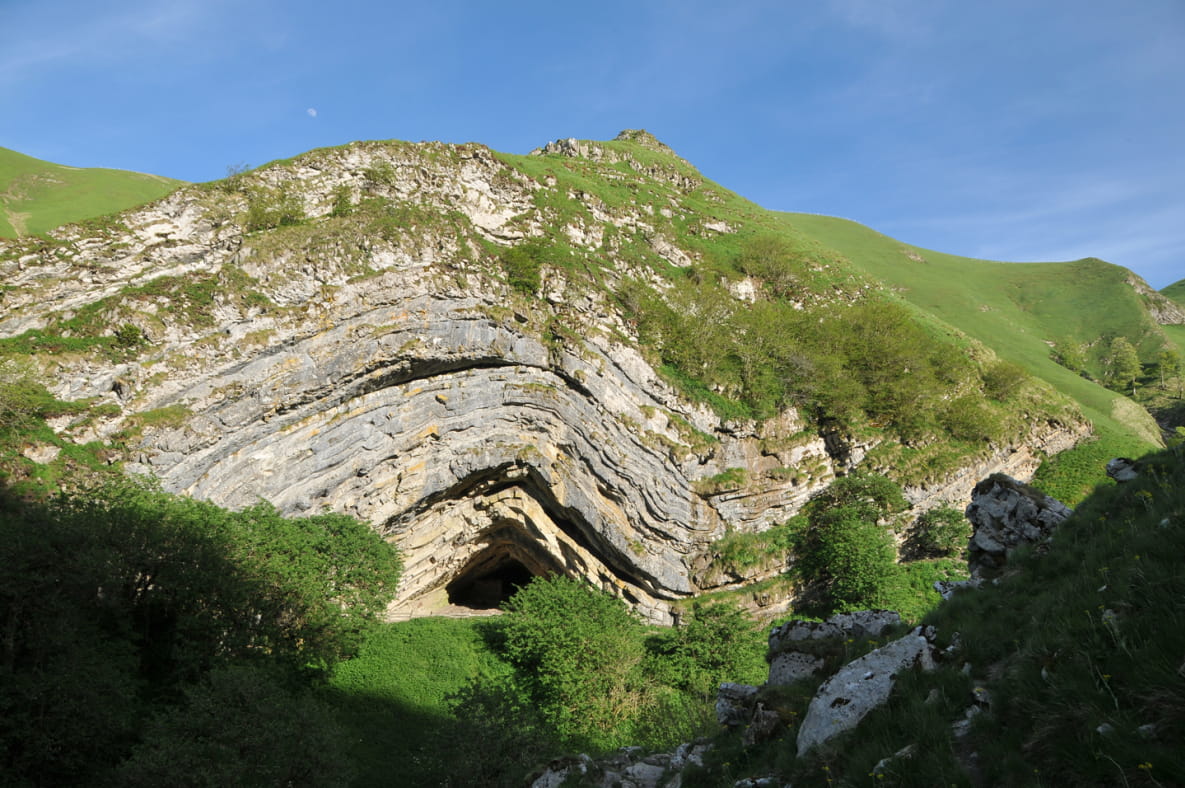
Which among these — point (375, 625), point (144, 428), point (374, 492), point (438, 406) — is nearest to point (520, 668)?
point (375, 625)

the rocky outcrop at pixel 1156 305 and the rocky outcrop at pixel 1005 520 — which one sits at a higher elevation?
Answer: the rocky outcrop at pixel 1156 305

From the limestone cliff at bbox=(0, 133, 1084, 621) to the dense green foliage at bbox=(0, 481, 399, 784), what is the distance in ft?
12.3

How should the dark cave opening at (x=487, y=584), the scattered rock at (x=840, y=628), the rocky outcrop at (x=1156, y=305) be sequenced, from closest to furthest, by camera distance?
the scattered rock at (x=840, y=628)
the dark cave opening at (x=487, y=584)
the rocky outcrop at (x=1156, y=305)

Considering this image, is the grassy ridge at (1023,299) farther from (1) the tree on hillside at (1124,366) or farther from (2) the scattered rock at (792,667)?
(2) the scattered rock at (792,667)

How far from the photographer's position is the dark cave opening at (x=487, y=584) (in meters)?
34.7

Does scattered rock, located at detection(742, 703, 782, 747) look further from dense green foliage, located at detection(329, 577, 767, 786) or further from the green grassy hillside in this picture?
the green grassy hillside

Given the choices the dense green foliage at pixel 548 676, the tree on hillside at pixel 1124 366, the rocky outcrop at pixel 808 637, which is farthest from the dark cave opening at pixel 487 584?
the tree on hillside at pixel 1124 366

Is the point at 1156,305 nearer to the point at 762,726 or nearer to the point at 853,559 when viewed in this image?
the point at 853,559

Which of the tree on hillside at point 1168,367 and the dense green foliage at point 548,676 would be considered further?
the tree on hillside at point 1168,367

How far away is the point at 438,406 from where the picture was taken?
2670 centimetres

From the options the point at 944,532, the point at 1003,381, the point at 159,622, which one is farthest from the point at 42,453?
the point at 1003,381

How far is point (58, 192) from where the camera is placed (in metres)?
52.9

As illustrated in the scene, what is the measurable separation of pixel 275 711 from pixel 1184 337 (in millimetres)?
113643

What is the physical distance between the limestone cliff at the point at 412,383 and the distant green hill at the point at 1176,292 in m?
104
